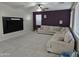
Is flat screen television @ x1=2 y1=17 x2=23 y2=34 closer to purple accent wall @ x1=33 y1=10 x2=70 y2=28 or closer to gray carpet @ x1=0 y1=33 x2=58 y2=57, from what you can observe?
gray carpet @ x1=0 y1=33 x2=58 y2=57

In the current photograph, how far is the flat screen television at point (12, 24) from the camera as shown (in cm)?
531

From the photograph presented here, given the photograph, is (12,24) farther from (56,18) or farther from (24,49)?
(56,18)

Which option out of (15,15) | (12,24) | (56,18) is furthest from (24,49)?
(56,18)

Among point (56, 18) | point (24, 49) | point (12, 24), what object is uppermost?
point (56, 18)

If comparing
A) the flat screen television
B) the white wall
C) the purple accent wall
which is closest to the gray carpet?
the white wall

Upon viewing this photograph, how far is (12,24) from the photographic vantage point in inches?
235

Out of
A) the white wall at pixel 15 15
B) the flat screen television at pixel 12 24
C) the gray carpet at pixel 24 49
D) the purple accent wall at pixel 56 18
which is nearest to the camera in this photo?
the gray carpet at pixel 24 49

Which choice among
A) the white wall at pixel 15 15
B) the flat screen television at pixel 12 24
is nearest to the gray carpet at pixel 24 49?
the white wall at pixel 15 15

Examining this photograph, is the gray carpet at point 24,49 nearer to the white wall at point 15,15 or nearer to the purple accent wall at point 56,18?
the white wall at point 15,15

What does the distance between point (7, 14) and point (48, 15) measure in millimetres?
3827

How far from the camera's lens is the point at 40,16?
841cm

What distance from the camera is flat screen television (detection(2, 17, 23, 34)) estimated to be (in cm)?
531

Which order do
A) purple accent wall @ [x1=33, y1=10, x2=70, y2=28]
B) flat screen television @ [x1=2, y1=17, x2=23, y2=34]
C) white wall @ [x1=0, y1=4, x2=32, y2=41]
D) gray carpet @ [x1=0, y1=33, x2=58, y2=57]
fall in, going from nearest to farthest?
1. gray carpet @ [x1=0, y1=33, x2=58, y2=57]
2. white wall @ [x1=0, y1=4, x2=32, y2=41]
3. flat screen television @ [x1=2, y1=17, x2=23, y2=34]
4. purple accent wall @ [x1=33, y1=10, x2=70, y2=28]

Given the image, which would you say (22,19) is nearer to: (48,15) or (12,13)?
(12,13)
